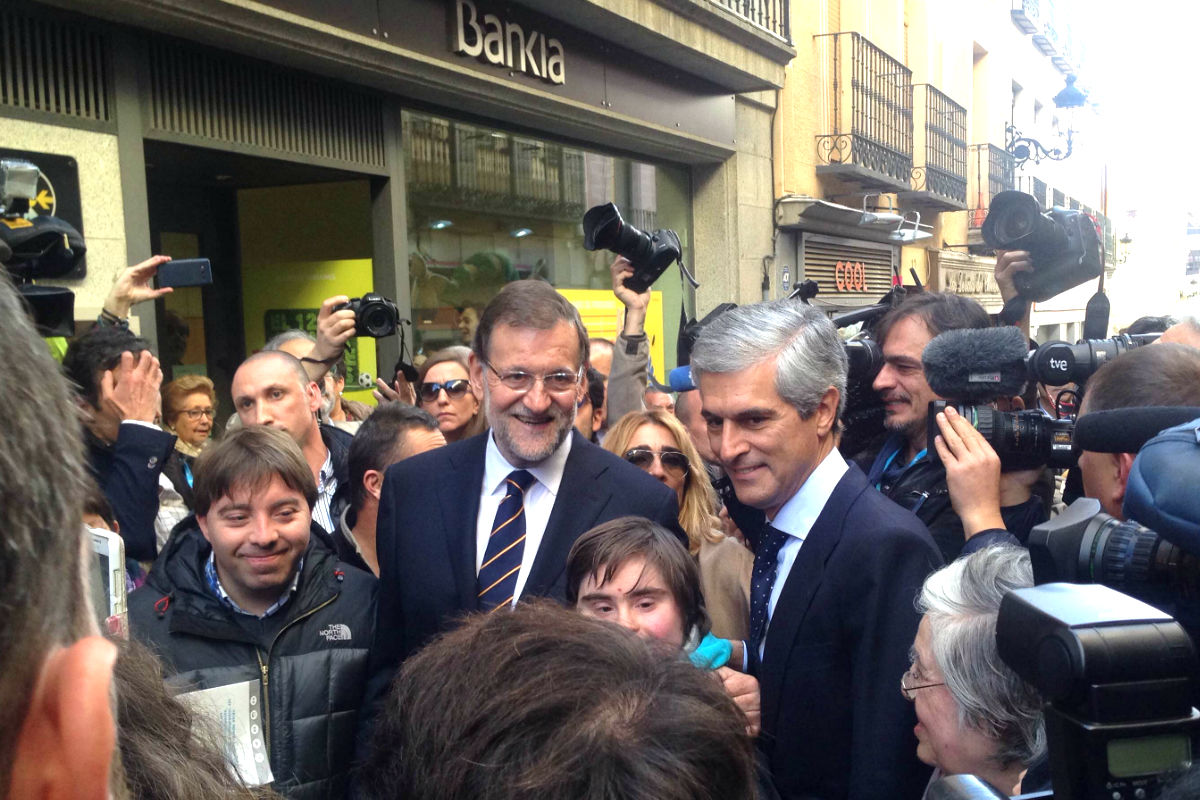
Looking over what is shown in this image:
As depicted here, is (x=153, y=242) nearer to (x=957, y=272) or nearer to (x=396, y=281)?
(x=396, y=281)

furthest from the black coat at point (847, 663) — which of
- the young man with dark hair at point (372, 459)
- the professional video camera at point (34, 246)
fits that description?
the professional video camera at point (34, 246)

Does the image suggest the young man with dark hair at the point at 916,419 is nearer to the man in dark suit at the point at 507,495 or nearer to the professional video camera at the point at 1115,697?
the man in dark suit at the point at 507,495

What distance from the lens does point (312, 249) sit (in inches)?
272

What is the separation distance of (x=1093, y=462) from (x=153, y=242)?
18.8ft

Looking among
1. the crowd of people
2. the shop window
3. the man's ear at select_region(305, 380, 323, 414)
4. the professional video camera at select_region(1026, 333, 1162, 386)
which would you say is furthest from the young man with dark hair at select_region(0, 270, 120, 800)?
the shop window

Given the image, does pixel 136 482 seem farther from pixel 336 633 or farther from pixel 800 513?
pixel 800 513

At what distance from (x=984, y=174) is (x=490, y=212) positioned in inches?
553

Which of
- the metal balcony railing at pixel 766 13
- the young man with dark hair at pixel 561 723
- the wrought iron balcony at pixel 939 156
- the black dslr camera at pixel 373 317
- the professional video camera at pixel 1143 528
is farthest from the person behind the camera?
the wrought iron balcony at pixel 939 156

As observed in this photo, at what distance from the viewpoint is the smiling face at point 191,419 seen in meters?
4.80

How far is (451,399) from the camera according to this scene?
4316mm

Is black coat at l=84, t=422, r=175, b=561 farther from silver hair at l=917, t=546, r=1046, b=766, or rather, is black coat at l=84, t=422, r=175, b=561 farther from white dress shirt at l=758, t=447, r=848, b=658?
silver hair at l=917, t=546, r=1046, b=766

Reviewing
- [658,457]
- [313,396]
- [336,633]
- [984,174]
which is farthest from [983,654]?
[984,174]

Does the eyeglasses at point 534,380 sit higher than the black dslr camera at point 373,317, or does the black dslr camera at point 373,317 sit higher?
the black dslr camera at point 373,317

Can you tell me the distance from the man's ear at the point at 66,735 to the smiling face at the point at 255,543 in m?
2.05
